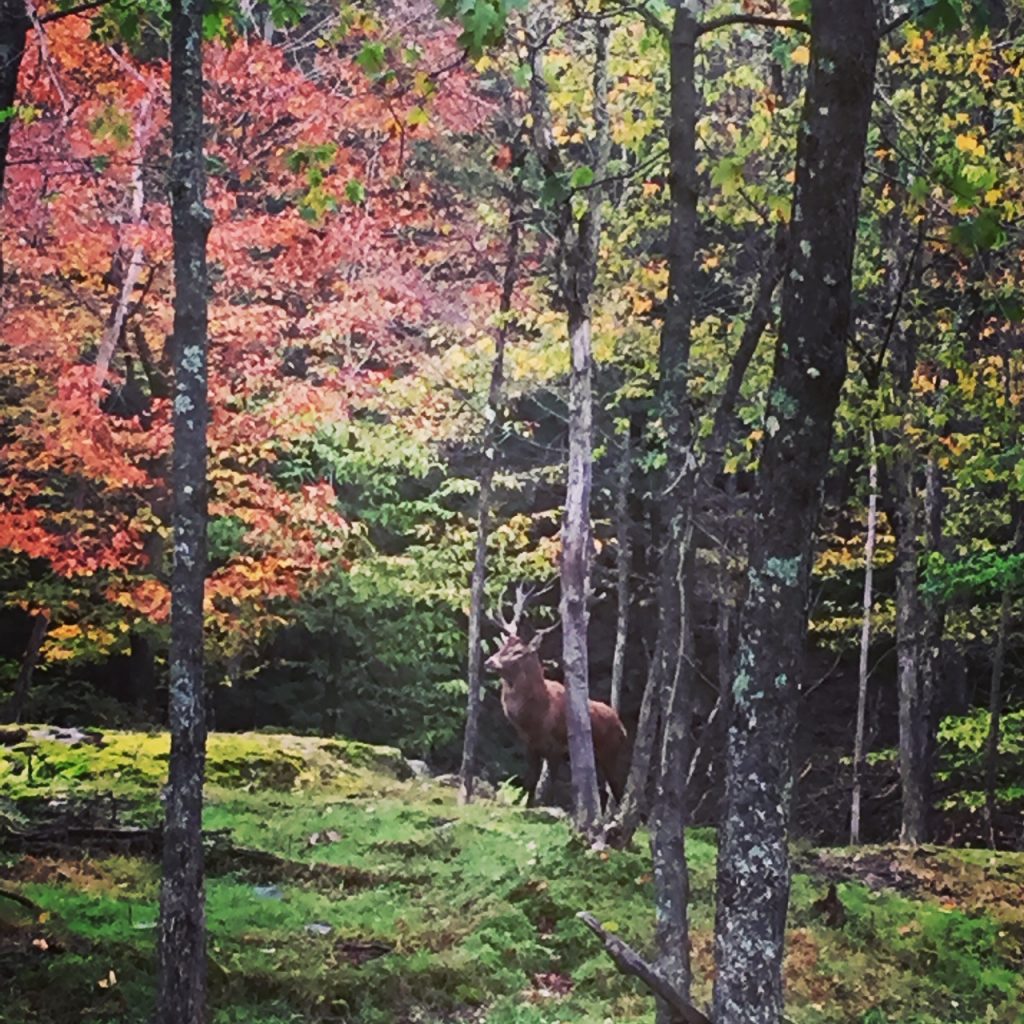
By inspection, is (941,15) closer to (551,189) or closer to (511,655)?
A: (551,189)

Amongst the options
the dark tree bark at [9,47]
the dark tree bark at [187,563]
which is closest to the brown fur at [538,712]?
the dark tree bark at [187,563]

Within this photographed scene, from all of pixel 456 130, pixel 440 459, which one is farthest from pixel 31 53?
pixel 440 459

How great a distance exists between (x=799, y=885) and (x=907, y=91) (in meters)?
7.04

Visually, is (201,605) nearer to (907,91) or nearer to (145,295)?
(907,91)

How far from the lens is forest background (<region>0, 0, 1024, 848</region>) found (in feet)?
34.9

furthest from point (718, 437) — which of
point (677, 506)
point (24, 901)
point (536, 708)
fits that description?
point (536, 708)

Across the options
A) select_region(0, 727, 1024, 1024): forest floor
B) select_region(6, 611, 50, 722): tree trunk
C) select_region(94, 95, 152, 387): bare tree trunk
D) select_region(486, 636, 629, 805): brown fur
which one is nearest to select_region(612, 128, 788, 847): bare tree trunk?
select_region(0, 727, 1024, 1024): forest floor

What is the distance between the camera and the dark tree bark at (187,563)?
522 centimetres

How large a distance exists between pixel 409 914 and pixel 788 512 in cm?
→ 527

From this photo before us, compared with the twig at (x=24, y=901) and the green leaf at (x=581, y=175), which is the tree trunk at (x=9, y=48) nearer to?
the green leaf at (x=581, y=175)

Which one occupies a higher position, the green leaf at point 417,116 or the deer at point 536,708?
the green leaf at point 417,116

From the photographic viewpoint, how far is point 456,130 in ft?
54.2

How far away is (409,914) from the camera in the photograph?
26.3ft

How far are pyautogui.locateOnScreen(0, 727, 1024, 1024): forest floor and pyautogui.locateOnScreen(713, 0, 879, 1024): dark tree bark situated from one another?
291 cm
